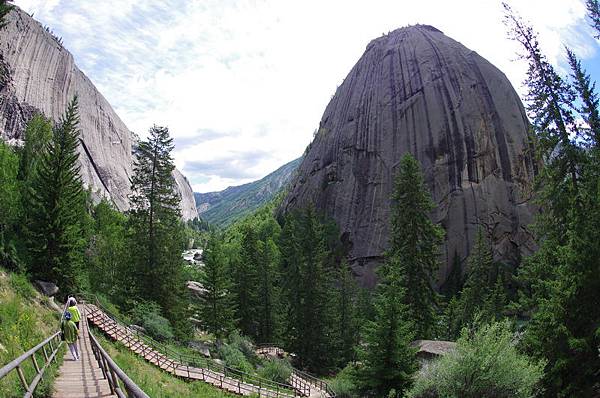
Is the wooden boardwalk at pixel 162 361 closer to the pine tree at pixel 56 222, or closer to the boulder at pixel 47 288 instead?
the boulder at pixel 47 288

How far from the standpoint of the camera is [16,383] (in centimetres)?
717

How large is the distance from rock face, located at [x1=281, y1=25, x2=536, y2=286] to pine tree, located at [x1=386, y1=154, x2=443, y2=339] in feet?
80.2

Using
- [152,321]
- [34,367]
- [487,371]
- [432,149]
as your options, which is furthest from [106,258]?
[432,149]

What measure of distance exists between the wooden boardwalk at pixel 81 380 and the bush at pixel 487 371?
1185cm

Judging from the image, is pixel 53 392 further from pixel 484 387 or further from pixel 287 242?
pixel 287 242

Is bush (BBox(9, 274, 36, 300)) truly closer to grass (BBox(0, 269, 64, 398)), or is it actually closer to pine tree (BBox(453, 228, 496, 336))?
grass (BBox(0, 269, 64, 398))

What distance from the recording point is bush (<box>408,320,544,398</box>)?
47.2 ft

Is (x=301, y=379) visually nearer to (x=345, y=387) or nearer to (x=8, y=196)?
(x=345, y=387)

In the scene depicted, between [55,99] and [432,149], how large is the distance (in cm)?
6423

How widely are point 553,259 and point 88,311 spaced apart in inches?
864

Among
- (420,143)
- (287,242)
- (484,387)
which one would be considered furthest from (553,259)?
(420,143)

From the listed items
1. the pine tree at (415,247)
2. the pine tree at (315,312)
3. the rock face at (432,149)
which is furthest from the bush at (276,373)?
the rock face at (432,149)

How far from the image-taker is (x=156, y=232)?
28531 millimetres

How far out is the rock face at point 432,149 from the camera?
5297 centimetres
